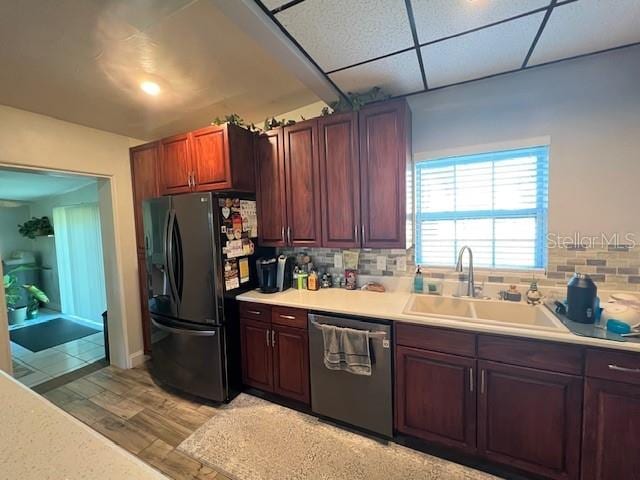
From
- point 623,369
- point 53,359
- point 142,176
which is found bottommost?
point 53,359

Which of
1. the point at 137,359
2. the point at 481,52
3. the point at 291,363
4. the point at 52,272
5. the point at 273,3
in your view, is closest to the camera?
the point at 273,3

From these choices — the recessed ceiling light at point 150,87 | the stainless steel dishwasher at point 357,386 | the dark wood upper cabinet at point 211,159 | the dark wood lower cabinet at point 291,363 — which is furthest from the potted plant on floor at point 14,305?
the stainless steel dishwasher at point 357,386

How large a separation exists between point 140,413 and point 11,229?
5875 mm

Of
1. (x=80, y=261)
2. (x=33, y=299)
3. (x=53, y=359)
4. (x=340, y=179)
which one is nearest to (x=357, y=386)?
(x=340, y=179)

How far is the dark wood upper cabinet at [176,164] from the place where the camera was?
250 cm

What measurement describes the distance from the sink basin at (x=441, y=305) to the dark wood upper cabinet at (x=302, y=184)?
0.92 metres

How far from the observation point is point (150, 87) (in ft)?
6.71

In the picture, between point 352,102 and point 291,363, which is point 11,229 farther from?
point 352,102

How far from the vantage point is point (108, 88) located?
2014mm

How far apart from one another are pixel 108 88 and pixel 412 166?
2429mm

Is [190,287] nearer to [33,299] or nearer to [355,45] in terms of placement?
[355,45]

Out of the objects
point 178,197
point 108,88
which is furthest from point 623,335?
point 108,88
